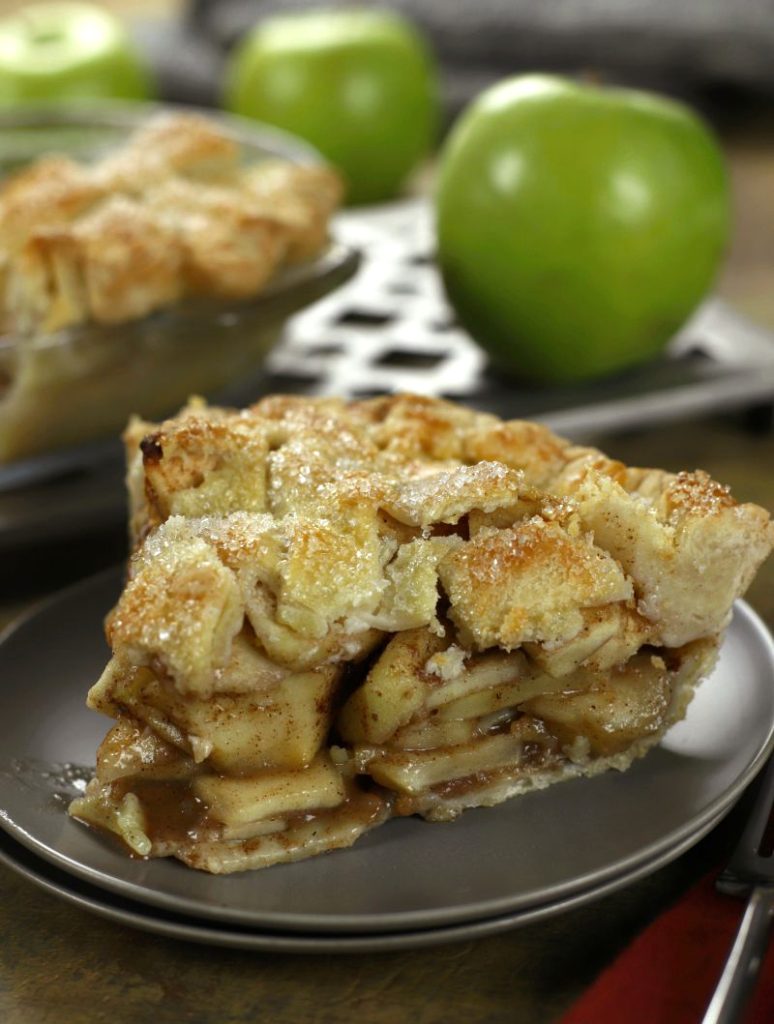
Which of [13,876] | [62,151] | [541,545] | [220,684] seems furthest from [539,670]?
[62,151]

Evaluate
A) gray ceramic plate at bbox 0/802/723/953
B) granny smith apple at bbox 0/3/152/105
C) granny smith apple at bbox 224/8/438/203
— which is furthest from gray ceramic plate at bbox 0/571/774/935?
granny smith apple at bbox 0/3/152/105

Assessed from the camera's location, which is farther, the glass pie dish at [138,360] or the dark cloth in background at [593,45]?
the dark cloth in background at [593,45]

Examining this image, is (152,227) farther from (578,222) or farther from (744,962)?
(744,962)

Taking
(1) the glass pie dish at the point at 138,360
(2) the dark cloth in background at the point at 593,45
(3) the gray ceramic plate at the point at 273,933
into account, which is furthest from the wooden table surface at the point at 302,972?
(2) the dark cloth in background at the point at 593,45

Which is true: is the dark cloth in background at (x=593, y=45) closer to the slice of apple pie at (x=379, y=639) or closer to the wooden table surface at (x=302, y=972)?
the slice of apple pie at (x=379, y=639)

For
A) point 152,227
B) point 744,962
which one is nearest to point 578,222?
point 152,227

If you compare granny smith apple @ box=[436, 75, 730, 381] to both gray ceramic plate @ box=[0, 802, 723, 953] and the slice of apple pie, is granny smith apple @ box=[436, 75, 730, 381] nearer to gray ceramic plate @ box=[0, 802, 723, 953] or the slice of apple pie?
the slice of apple pie

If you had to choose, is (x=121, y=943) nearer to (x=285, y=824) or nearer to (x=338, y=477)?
(x=285, y=824)

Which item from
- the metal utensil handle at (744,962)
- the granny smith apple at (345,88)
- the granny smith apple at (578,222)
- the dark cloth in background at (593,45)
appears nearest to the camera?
the metal utensil handle at (744,962)
